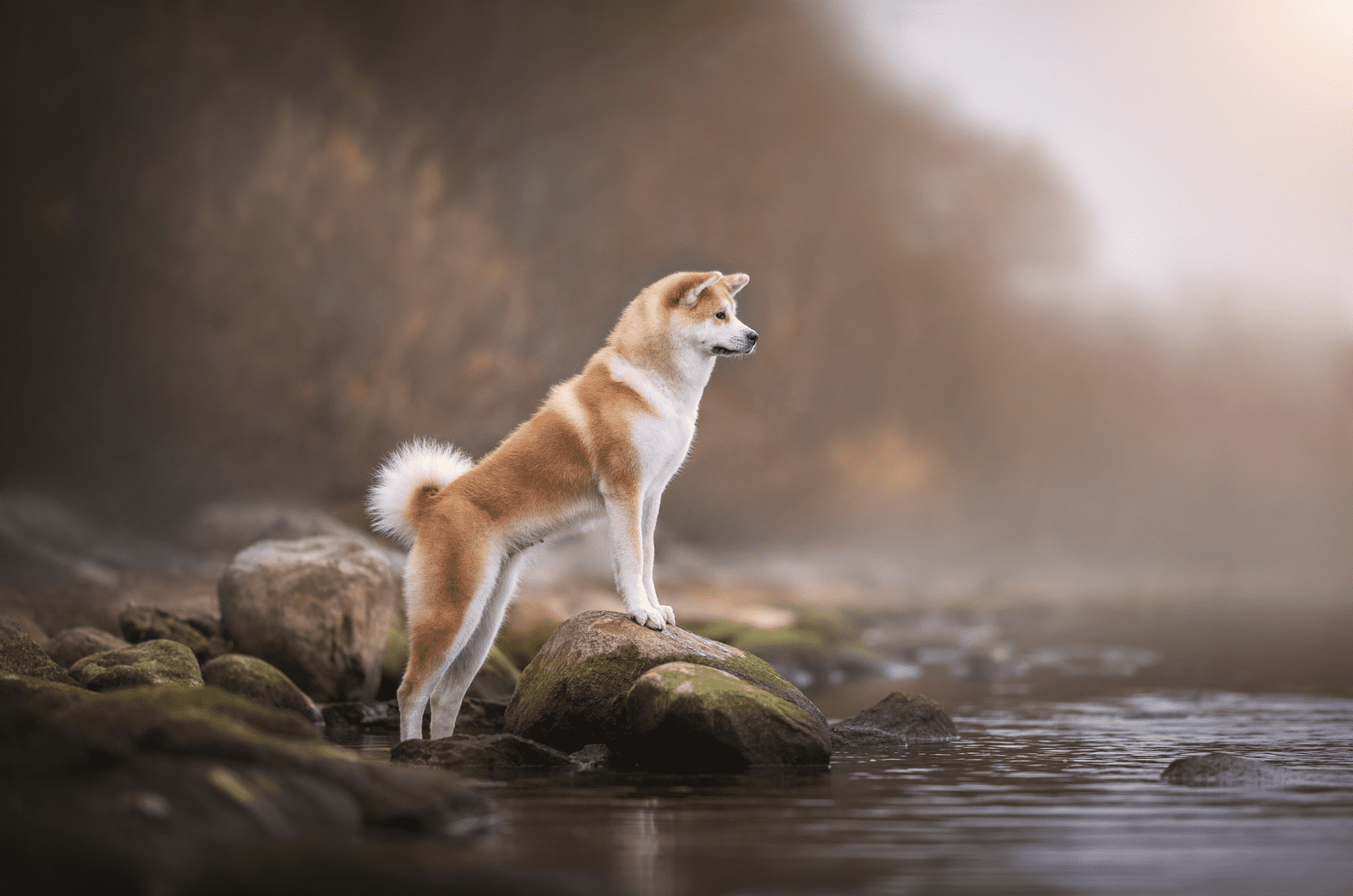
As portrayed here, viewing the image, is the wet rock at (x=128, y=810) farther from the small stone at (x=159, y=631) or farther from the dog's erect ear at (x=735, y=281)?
the small stone at (x=159, y=631)

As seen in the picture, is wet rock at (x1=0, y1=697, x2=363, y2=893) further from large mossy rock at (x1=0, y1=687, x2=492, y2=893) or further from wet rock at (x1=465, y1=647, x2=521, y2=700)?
wet rock at (x1=465, y1=647, x2=521, y2=700)

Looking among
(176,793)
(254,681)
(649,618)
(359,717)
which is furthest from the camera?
(359,717)

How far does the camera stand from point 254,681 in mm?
11164

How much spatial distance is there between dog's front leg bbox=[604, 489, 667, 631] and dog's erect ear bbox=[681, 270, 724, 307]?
5.42ft

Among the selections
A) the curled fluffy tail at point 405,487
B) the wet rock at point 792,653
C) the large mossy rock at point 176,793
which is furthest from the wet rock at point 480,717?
the wet rock at point 792,653

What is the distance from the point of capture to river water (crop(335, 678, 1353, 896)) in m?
4.79

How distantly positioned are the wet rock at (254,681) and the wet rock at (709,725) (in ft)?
15.0

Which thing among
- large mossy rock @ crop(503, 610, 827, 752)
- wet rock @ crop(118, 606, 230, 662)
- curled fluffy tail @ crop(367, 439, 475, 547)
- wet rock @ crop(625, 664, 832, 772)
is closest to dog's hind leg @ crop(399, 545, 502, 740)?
curled fluffy tail @ crop(367, 439, 475, 547)

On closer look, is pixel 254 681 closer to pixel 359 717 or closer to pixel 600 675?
pixel 359 717

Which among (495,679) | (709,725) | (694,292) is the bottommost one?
(709,725)

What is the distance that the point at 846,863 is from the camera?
16.6ft

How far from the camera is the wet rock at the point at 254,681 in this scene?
36.5 ft

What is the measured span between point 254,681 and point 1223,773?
352 inches

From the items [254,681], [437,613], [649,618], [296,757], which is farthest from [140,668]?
[296,757]
